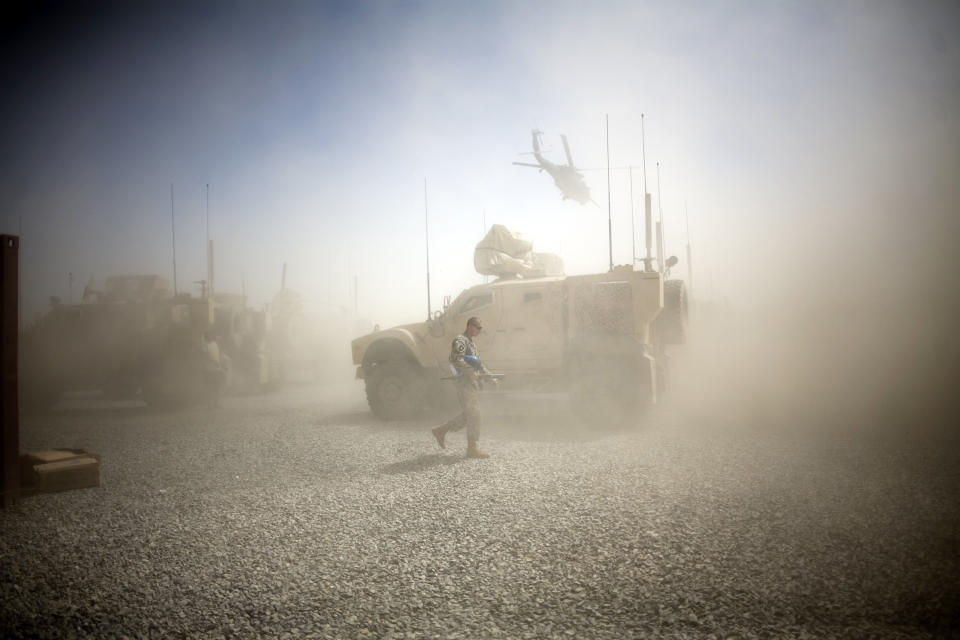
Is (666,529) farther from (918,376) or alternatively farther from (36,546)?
(918,376)

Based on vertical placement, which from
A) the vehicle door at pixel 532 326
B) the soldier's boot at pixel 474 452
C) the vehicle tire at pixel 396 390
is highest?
the vehicle door at pixel 532 326

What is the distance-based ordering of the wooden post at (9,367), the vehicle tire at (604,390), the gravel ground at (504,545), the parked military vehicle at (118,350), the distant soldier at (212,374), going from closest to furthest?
the gravel ground at (504,545), the wooden post at (9,367), the vehicle tire at (604,390), the parked military vehicle at (118,350), the distant soldier at (212,374)

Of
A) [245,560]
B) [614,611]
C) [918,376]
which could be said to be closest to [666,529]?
[614,611]

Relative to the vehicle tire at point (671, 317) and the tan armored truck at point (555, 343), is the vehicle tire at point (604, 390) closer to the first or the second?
the tan armored truck at point (555, 343)

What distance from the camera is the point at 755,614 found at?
288 cm

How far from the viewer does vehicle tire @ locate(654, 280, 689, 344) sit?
9.77 m

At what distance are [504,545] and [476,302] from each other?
6.40 meters

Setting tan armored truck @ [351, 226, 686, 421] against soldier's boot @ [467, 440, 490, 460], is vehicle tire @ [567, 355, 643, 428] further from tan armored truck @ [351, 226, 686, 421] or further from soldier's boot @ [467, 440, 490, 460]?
soldier's boot @ [467, 440, 490, 460]

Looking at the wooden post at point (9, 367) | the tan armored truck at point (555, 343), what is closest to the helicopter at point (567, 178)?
the tan armored truck at point (555, 343)

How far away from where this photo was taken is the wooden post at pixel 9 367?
479 cm

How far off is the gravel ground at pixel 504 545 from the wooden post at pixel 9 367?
0.33 meters

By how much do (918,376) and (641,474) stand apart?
34.2 feet

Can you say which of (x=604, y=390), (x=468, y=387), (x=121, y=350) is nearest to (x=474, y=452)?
(x=468, y=387)

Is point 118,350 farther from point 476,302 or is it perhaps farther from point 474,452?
point 474,452
